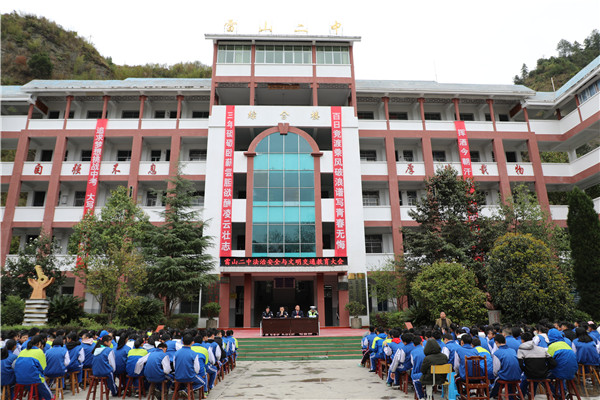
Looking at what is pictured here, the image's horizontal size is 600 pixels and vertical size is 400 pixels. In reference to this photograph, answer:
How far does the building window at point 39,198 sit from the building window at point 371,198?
1978 cm

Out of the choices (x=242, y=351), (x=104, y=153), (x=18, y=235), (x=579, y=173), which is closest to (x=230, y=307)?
(x=242, y=351)

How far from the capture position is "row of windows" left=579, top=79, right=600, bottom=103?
2122cm

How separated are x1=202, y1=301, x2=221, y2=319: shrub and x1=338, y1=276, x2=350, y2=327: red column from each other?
5.92 metres

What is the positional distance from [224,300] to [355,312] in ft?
20.9

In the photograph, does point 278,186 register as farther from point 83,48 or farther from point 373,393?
point 83,48

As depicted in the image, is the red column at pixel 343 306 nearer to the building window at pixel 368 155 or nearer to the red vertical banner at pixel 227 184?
the red vertical banner at pixel 227 184

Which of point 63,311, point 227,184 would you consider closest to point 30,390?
point 63,311

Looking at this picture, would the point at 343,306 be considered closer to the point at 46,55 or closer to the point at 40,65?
the point at 40,65

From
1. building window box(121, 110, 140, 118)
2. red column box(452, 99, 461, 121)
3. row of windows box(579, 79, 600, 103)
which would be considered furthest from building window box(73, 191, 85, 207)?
row of windows box(579, 79, 600, 103)

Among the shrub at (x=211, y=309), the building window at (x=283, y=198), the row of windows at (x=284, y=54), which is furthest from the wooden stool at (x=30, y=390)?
the row of windows at (x=284, y=54)

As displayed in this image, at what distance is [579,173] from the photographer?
22422 mm

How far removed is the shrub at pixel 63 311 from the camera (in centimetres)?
1432

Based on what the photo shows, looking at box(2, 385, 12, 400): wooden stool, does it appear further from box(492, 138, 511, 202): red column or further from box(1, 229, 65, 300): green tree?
box(492, 138, 511, 202): red column

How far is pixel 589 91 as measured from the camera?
2180cm
